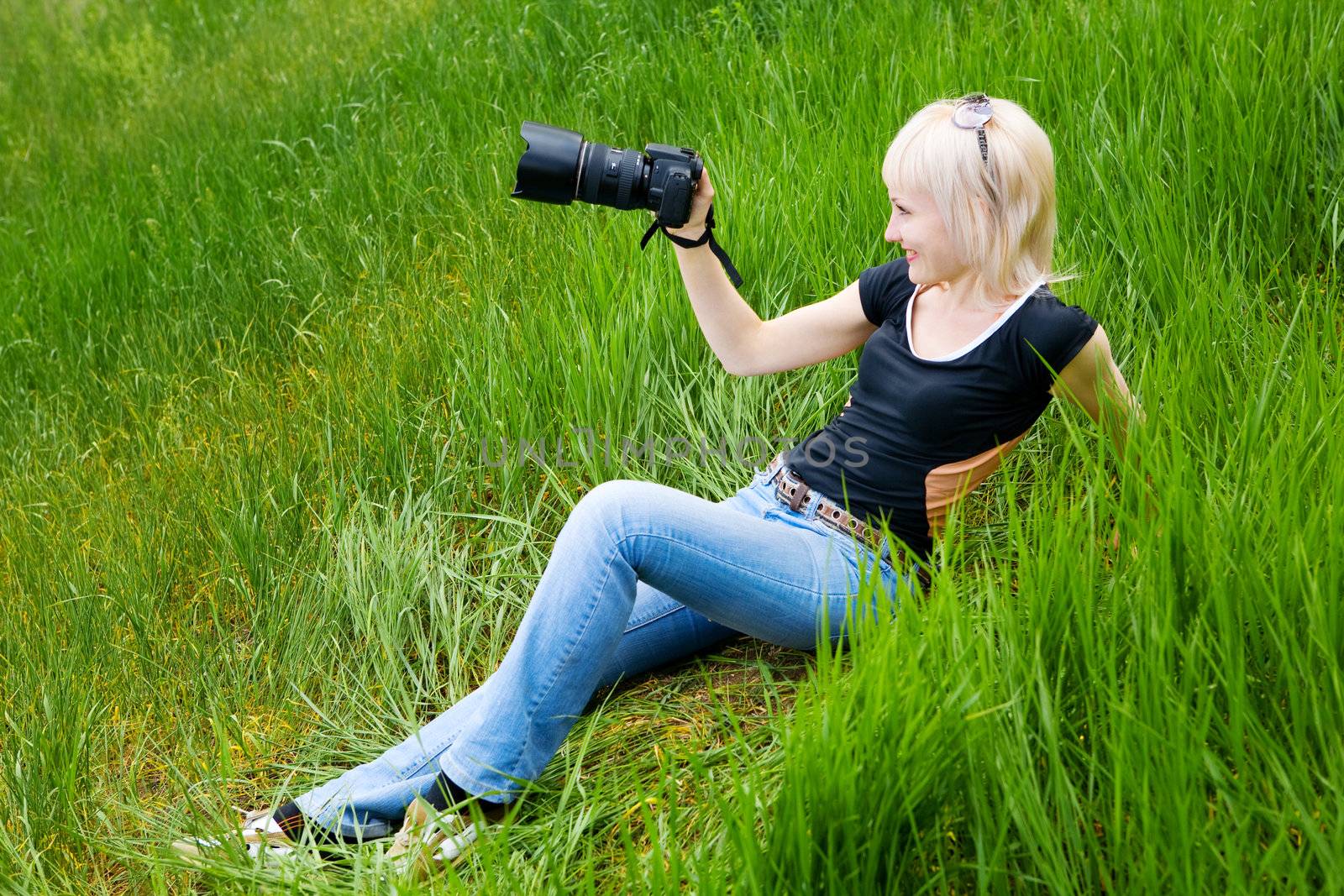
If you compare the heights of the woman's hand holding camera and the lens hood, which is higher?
the lens hood

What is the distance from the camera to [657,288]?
9.30ft

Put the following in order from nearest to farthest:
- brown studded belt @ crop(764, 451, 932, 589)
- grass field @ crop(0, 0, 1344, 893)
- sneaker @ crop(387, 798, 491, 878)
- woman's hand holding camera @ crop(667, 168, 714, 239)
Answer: grass field @ crop(0, 0, 1344, 893), sneaker @ crop(387, 798, 491, 878), brown studded belt @ crop(764, 451, 932, 589), woman's hand holding camera @ crop(667, 168, 714, 239)

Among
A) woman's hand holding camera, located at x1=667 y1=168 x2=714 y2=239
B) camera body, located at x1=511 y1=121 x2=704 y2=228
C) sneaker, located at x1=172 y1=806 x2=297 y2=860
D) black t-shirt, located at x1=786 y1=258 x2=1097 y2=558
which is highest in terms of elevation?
camera body, located at x1=511 y1=121 x2=704 y2=228

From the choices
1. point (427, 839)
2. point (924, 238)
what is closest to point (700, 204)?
point (924, 238)

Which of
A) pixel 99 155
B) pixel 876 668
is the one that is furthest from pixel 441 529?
pixel 99 155

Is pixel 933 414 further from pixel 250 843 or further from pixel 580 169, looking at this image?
pixel 250 843

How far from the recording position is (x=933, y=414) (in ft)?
6.74

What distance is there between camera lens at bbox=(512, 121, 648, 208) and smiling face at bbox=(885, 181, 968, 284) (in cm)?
46

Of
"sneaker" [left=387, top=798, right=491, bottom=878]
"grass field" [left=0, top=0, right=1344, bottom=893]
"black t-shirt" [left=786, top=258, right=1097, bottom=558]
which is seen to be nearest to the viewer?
"grass field" [left=0, top=0, right=1344, bottom=893]

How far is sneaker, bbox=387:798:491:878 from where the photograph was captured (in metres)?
1.89

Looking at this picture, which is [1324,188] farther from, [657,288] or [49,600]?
[49,600]

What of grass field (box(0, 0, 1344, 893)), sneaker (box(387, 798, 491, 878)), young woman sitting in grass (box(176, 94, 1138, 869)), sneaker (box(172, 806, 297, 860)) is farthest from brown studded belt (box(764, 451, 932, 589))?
sneaker (box(172, 806, 297, 860))

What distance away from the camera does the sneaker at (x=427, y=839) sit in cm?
189

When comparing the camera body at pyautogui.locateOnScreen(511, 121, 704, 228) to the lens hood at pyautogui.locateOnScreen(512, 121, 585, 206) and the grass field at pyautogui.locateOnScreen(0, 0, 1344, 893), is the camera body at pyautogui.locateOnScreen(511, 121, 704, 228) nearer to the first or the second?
the lens hood at pyautogui.locateOnScreen(512, 121, 585, 206)
